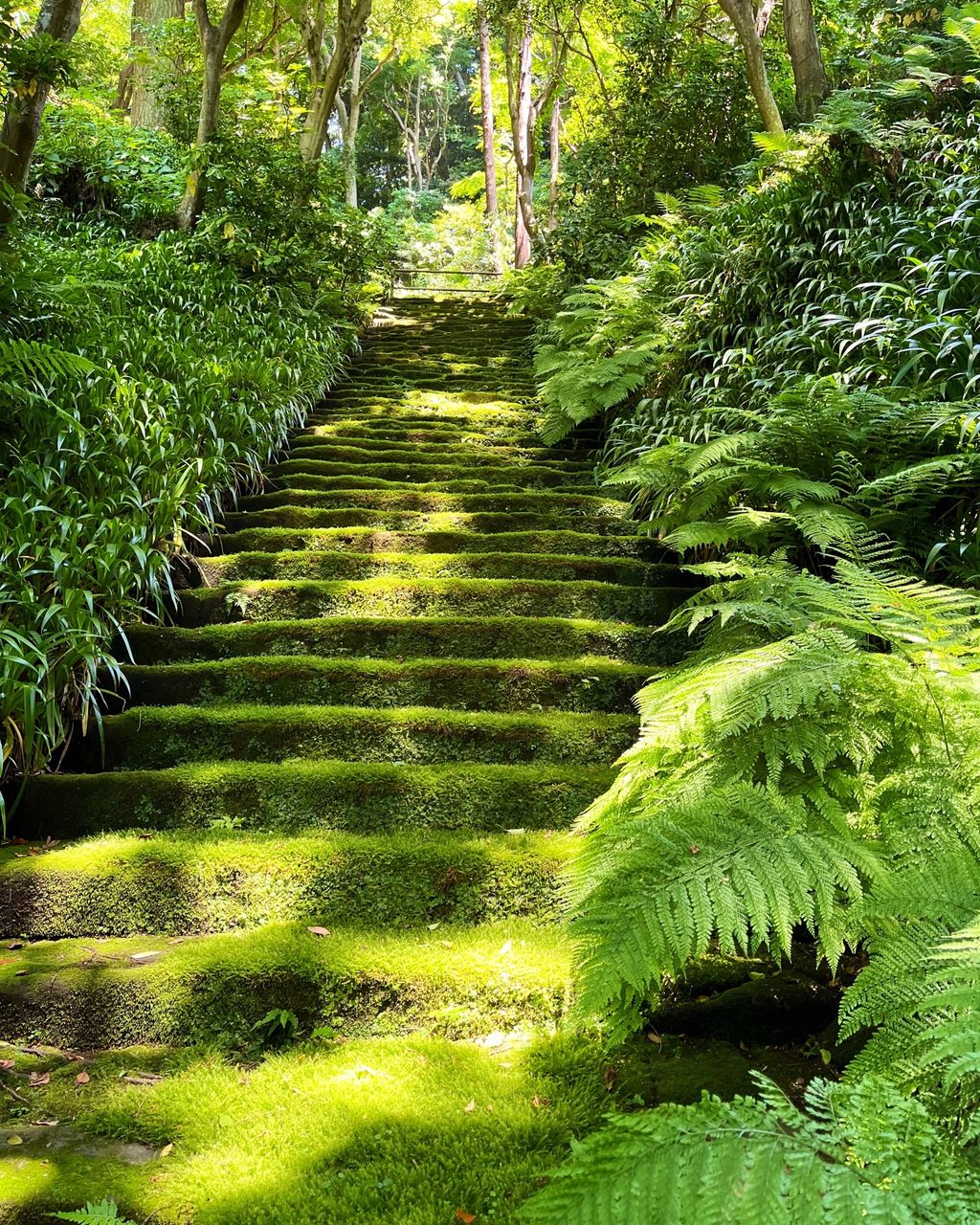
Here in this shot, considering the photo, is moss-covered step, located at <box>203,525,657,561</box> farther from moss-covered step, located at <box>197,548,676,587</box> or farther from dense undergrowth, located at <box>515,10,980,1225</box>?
dense undergrowth, located at <box>515,10,980,1225</box>

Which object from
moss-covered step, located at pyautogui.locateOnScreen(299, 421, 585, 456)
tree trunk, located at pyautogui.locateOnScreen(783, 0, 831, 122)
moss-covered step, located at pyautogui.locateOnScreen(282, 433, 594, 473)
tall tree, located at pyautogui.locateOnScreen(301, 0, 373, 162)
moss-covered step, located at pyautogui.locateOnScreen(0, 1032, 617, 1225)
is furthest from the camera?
tall tree, located at pyautogui.locateOnScreen(301, 0, 373, 162)

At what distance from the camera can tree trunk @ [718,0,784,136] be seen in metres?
6.43

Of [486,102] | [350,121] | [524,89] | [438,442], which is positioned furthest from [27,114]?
[350,121]

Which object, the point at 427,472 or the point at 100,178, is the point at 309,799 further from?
the point at 100,178

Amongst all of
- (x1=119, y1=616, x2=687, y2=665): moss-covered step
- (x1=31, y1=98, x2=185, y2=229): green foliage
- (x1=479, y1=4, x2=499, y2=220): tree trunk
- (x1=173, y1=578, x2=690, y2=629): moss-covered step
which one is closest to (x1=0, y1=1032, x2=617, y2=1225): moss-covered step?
(x1=119, y1=616, x2=687, y2=665): moss-covered step

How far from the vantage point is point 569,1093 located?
1.57 meters

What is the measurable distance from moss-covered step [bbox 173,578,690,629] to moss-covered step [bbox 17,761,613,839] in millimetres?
1199

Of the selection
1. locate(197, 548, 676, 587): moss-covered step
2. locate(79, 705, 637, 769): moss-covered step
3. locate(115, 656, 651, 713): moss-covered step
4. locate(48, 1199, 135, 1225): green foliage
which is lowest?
locate(48, 1199, 135, 1225): green foliage

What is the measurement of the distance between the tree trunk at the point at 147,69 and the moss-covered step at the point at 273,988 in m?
10.9

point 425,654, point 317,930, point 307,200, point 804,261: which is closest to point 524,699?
point 425,654

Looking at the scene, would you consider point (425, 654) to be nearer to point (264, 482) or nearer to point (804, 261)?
point (264, 482)

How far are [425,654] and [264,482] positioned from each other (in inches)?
89.7

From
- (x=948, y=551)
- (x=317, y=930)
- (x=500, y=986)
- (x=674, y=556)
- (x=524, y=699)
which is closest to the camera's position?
(x=500, y=986)

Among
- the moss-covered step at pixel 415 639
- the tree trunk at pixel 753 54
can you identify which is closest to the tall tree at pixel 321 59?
the tree trunk at pixel 753 54
